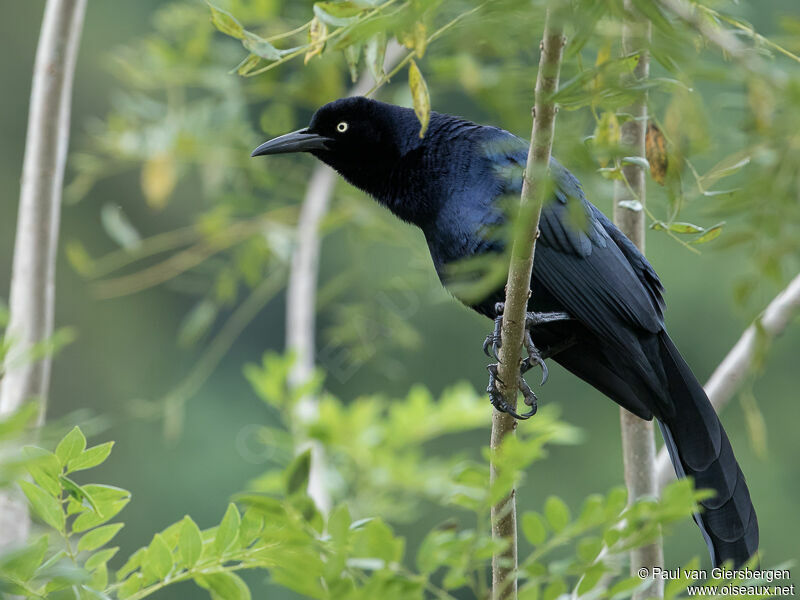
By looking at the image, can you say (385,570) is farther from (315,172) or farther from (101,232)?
(101,232)

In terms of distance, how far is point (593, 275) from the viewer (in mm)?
2418

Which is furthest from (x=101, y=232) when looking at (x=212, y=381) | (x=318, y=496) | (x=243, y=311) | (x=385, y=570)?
(x=385, y=570)

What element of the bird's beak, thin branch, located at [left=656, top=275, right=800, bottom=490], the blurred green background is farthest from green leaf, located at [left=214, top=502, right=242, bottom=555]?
the blurred green background

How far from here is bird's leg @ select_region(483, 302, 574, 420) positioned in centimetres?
194

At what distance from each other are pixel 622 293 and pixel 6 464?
192cm

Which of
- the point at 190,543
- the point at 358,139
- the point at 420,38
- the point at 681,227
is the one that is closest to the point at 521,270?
the point at 681,227

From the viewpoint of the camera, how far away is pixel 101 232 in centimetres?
1037

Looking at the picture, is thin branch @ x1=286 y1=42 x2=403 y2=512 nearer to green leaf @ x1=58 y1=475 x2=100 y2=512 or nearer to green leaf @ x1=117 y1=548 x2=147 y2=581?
green leaf @ x1=117 y1=548 x2=147 y2=581

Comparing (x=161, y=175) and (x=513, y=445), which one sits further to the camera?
(x=161, y=175)

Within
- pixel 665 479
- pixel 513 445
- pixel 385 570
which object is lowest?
pixel 665 479

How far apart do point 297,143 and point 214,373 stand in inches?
299

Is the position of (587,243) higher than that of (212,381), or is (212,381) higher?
(587,243)

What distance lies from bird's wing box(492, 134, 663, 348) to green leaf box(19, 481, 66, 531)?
59.6 inches

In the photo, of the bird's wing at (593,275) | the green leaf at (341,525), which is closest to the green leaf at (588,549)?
the green leaf at (341,525)
